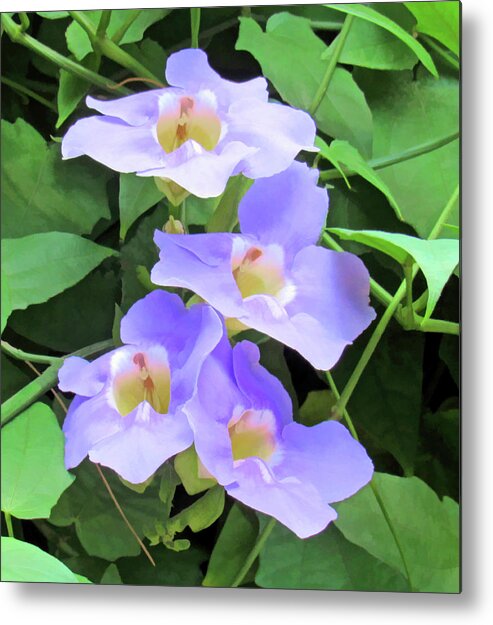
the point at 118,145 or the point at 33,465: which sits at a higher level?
the point at 118,145

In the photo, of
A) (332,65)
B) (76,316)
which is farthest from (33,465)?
(332,65)

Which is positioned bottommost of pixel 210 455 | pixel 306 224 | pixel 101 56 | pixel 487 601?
pixel 487 601

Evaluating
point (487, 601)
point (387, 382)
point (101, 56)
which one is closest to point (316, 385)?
point (387, 382)

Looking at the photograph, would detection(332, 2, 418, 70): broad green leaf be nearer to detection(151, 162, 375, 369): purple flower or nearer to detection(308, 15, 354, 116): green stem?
detection(308, 15, 354, 116): green stem

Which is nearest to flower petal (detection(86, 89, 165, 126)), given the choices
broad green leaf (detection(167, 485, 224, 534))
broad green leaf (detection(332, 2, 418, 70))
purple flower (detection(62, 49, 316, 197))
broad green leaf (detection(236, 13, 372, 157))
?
purple flower (detection(62, 49, 316, 197))

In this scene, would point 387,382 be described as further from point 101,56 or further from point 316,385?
point 101,56

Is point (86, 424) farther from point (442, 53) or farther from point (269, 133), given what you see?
point (442, 53)
